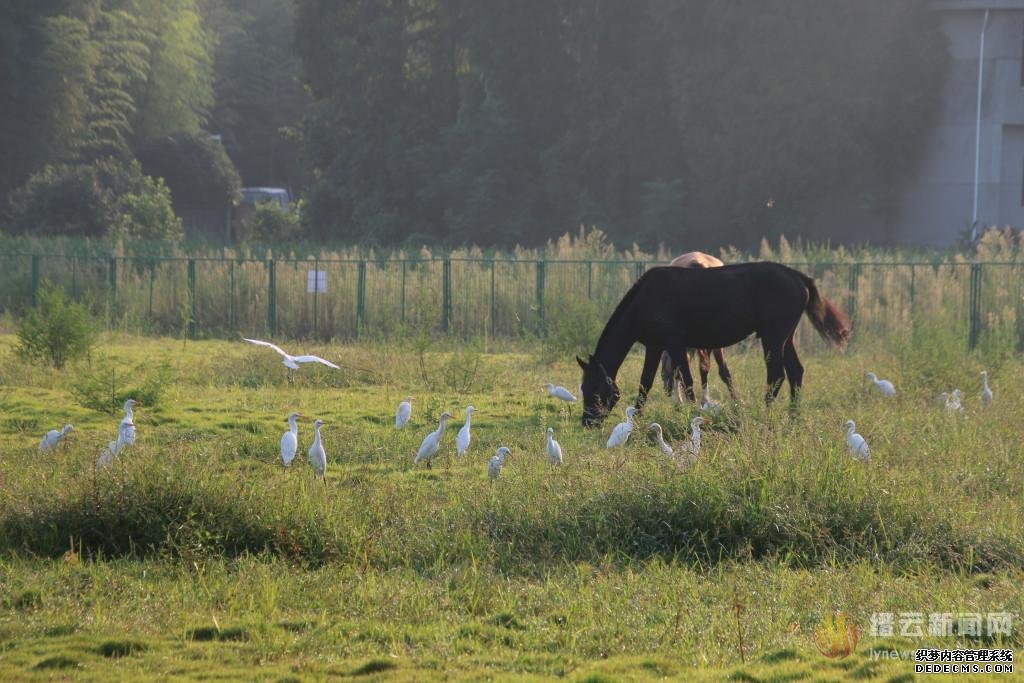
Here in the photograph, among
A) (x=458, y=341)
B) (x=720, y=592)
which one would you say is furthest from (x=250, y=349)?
(x=720, y=592)

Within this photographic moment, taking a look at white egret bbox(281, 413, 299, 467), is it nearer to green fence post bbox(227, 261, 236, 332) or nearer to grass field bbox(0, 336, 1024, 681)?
grass field bbox(0, 336, 1024, 681)

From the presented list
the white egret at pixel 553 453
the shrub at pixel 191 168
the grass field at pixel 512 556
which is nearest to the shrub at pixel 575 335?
the grass field at pixel 512 556

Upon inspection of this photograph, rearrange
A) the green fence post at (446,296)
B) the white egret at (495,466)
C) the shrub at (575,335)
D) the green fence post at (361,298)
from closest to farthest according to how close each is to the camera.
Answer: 1. the white egret at (495,466)
2. the shrub at (575,335)
3. the green fence post at (361,298)
4. the green fence post at (446,296)

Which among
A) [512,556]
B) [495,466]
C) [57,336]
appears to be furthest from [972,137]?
[512,556]

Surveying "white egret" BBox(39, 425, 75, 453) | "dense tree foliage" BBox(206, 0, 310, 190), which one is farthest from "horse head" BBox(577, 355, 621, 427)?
"dense tree foliage" BBox(206, 0, 310, 190)

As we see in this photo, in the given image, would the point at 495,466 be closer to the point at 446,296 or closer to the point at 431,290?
the point at 446,296

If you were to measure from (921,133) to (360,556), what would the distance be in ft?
118

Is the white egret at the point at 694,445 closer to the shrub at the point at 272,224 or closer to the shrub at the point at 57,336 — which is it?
the shrub at the point at 57,336

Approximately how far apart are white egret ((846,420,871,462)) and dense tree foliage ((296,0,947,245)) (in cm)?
3170

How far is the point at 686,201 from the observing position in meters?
45.3

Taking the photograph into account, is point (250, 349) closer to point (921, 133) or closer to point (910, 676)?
point (910, 676)

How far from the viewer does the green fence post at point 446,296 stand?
82.0ft

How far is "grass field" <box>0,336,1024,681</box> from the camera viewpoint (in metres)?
6.62

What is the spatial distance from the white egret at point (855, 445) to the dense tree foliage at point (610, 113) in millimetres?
31699
